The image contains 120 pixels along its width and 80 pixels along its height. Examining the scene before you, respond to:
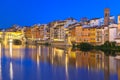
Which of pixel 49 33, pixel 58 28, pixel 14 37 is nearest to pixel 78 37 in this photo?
pixel 58 28

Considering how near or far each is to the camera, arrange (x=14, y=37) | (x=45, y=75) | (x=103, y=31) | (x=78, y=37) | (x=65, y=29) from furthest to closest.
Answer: (x=14, y=37) < (x=65, y=29) < (x=78, y=37) < (x=103, y=31) < (x=45, y=75)

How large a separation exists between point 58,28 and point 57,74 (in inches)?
1404

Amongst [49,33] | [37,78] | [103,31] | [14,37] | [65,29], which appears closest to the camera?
[37,78]

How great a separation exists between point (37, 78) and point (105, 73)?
2291 mm

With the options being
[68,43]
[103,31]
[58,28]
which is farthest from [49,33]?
[103,31]

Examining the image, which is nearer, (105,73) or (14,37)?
(105,73)

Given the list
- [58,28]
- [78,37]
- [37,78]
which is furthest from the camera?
[58,28]

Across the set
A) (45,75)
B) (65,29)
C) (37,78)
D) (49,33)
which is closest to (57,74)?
(45,75)

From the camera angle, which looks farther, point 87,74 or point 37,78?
point 87,74

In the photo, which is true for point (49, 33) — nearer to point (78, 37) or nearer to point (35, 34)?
point (35, 34)

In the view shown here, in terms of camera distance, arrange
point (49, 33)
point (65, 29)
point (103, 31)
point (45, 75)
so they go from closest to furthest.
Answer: point (45, 75) < point (103, 31) < point (65, 29) < point (49, 33)

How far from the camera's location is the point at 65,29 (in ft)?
141

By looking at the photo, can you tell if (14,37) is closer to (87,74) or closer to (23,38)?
(23,38)

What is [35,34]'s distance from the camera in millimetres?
57625
